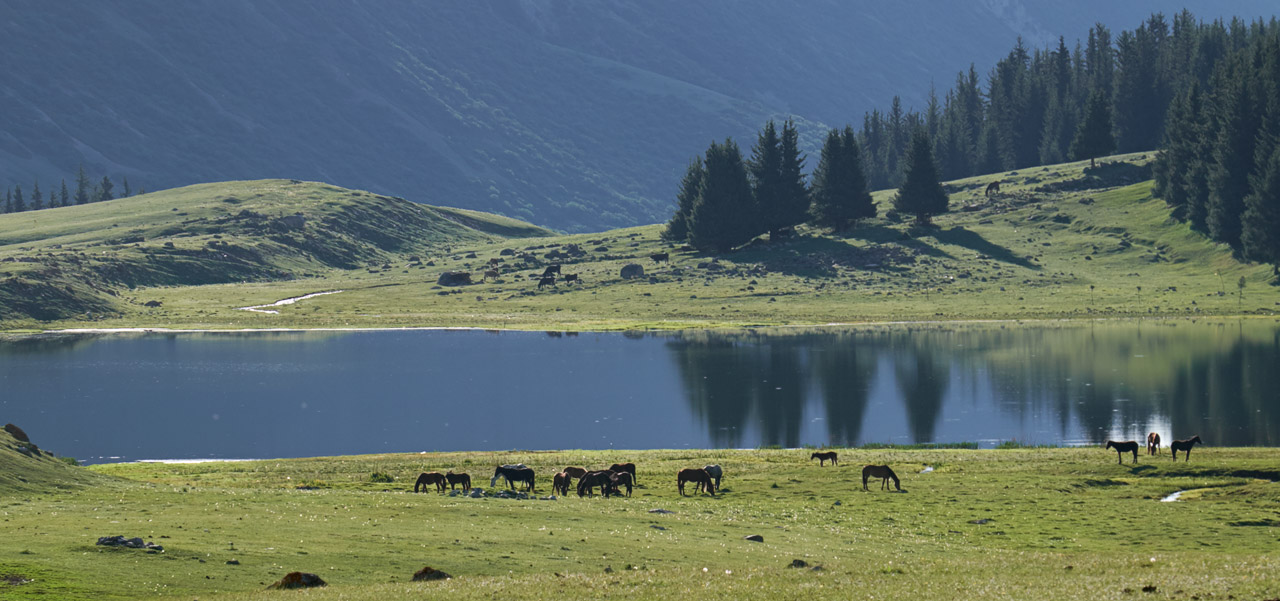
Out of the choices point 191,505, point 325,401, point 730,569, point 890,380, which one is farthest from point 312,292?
point 730,569

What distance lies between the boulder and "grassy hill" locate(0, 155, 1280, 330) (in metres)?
103

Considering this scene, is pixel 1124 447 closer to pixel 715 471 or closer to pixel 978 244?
pixel 715 471

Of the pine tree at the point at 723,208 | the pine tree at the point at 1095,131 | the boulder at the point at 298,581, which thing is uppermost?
the pine tree at the point at 1095,131

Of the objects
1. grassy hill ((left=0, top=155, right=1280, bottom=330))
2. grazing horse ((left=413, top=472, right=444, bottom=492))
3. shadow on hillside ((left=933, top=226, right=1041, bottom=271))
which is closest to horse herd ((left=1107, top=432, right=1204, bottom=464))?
grazing horse ((left=413, top=472, right=444, bottom=492))

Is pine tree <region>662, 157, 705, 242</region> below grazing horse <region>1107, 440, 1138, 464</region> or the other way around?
the other way around

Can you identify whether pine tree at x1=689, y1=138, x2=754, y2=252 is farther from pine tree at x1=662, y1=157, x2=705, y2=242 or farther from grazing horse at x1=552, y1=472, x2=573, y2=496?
grazing horse at x1=552, y1=472, x2=573, y2=496

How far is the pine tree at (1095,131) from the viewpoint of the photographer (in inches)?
7470

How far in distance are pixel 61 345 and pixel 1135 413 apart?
10508 centimetres

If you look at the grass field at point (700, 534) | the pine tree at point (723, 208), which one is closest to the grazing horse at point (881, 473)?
the grass field at point (700, 534)

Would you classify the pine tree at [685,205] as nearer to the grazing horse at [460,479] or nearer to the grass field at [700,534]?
the grass field at [700,534]

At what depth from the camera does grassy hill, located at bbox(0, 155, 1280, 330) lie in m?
133

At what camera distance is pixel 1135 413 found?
234ft

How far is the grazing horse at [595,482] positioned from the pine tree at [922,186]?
431 ft

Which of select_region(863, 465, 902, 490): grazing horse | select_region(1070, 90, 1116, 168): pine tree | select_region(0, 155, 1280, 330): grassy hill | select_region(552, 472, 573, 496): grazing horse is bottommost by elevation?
select_region(552, 472, 573, 496): grazing horse
